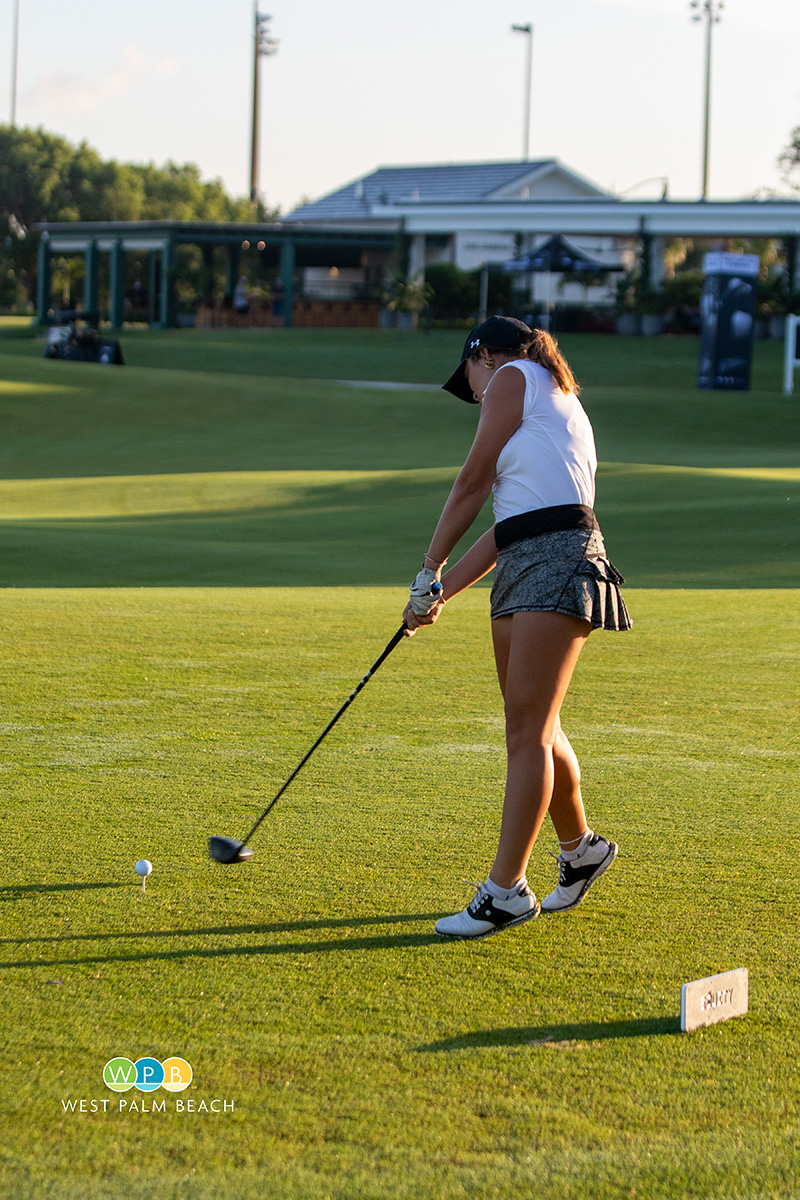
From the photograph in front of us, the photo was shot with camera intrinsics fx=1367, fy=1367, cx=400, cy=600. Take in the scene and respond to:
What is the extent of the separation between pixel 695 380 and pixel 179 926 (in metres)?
35.7

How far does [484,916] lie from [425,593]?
104 centimetres

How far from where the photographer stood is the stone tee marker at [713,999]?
134 inches

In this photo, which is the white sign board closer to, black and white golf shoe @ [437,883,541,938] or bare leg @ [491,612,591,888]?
bare leg @ [491,612,591,888]

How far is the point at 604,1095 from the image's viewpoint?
3174mm

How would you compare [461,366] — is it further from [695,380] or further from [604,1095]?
[695,380]

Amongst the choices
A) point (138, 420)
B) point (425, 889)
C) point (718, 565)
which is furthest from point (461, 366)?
point (138, 420)

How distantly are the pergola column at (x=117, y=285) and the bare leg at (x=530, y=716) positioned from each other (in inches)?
2116

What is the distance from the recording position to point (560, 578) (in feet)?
13.9

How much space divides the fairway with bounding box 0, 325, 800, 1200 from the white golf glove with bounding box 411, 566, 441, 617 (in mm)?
960

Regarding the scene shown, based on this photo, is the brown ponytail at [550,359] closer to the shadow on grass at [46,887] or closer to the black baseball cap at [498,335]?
the black baseball cap at [498,335]

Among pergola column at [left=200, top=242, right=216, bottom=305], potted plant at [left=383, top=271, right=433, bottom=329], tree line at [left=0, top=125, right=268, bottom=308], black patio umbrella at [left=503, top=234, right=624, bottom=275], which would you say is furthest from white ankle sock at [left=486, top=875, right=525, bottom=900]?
tree line at [left=0, top=125, right=268, bottom=308]

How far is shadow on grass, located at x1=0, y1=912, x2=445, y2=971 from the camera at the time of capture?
3914 millimetres

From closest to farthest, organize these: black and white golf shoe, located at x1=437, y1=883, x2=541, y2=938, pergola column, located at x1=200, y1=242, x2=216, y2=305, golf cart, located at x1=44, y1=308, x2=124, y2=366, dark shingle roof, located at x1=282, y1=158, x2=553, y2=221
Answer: black and white golf shoe, located at x1=437, y1=883, x2=541, y2=938 < golf cart, located at x1=44, y1=308, x2=124, y2=366 < pergola column, located at x1=200, y1=242, x2=216, y2=305 < dark shingle roof, located at x1=282, y1=158, x2=553, y2=221

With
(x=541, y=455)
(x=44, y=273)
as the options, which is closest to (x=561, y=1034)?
(x=541, y=455)
